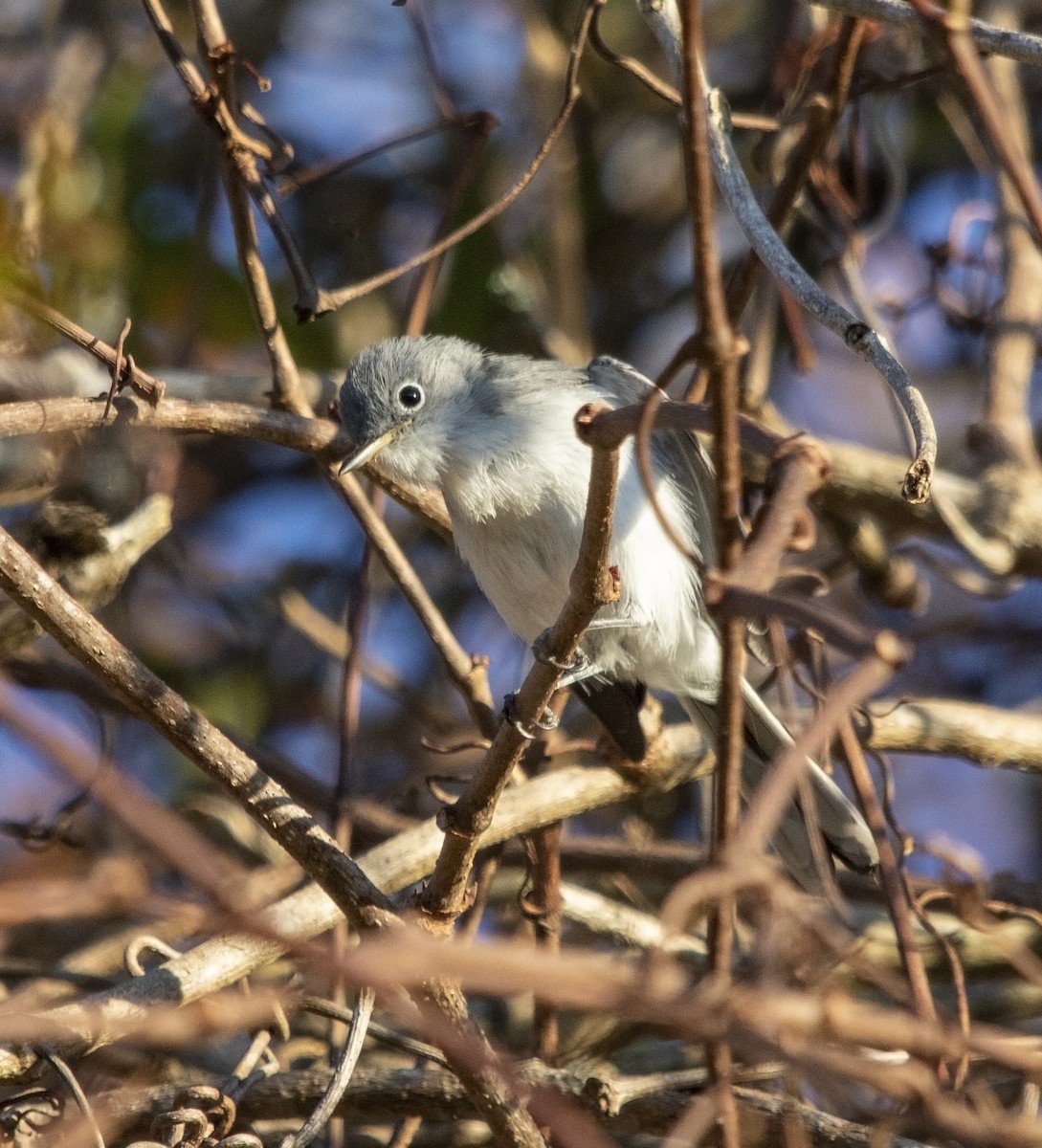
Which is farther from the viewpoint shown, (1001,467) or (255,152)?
(1001,467)

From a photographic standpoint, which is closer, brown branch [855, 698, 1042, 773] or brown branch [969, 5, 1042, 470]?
brown branch [855, 698, 1042, 773]

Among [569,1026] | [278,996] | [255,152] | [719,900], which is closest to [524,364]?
[255,152]

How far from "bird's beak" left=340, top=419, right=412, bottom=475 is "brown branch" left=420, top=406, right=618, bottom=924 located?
0.66 meters

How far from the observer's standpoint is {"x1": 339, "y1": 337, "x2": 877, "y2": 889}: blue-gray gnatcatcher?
2.51 meters

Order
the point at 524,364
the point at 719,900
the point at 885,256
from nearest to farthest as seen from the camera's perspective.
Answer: the point at 719,900
the point at 524,364
the point at 885,256

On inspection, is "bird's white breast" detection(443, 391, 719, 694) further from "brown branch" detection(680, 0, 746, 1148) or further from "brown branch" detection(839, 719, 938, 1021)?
"brown branch" detection(680, 0, 746, 1148)

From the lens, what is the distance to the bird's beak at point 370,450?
2.35m

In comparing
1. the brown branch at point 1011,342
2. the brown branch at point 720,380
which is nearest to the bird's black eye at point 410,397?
the brown branch at point 1011,342

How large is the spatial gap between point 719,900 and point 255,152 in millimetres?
1455

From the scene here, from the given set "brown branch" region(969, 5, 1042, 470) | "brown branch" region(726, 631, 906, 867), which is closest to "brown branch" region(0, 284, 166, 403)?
"brown branch" region(726, 631, 906, 867)

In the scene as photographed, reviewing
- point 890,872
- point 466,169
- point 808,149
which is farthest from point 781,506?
point 466,169

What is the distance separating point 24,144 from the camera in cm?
353

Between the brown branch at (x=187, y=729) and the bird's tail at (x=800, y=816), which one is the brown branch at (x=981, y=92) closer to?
the brown branch at (x=187, y=729)

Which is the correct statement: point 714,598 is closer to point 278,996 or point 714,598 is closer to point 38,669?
point 278,996
